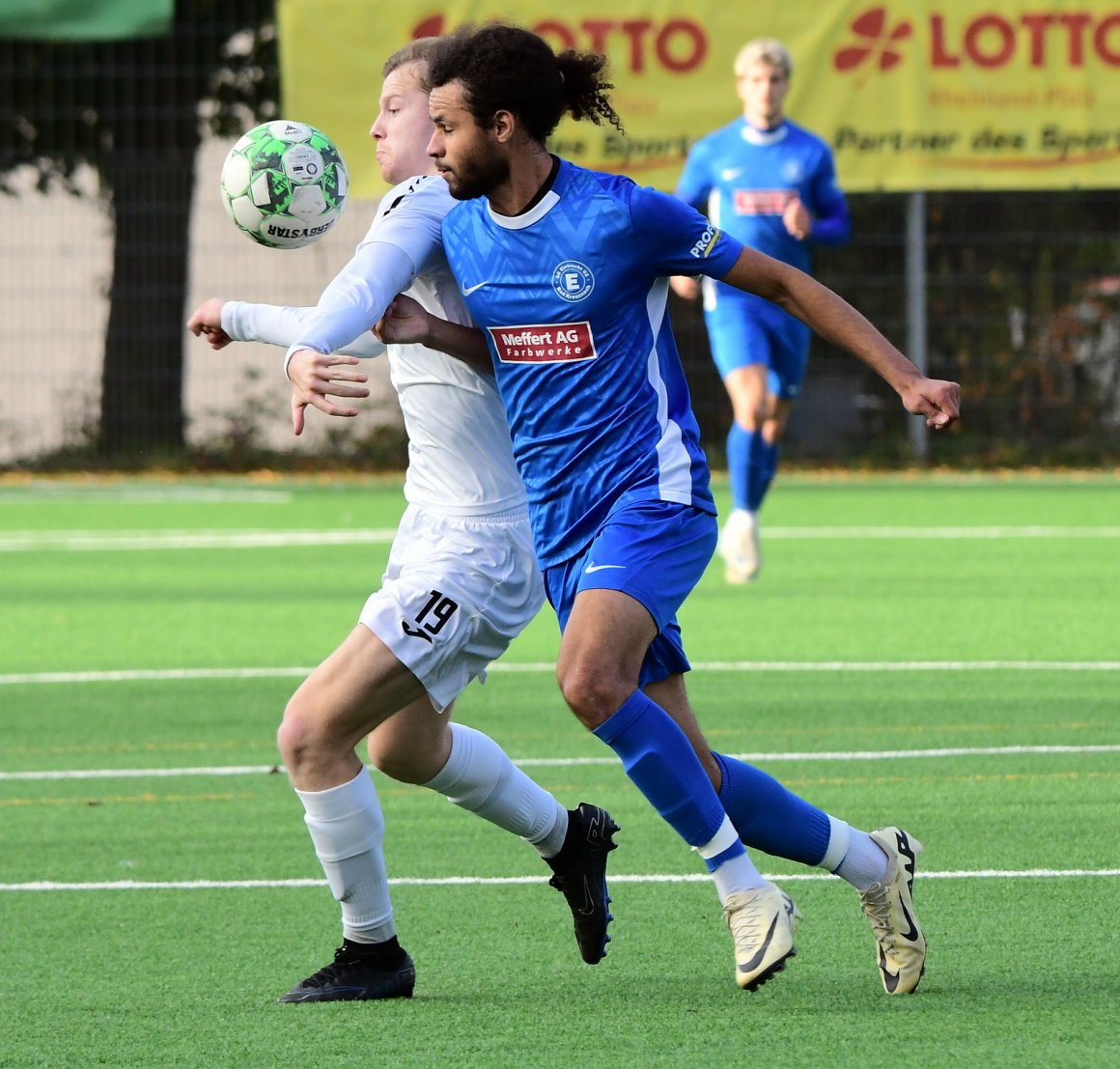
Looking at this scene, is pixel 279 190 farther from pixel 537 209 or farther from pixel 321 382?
pixel 321 382

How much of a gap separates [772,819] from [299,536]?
1070 centimetres

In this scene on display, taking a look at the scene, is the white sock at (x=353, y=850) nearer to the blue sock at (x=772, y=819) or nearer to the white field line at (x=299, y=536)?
the blue sock at (x=772, y=819)

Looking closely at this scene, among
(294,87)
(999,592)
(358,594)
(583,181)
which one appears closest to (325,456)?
(294,87)

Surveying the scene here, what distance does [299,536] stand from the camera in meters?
15.2

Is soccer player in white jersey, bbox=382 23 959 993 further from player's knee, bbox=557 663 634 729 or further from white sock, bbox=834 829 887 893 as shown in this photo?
player's knee, bbox=557 663 634 729

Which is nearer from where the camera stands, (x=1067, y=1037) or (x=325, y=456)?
(x=1067, y=1037)

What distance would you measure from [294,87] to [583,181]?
1413cm

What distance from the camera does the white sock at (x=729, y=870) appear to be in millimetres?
4527

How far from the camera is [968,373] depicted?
1902 centimetres

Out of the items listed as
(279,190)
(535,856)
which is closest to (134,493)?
(535,856)

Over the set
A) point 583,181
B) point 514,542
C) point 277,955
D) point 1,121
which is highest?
point 1,121

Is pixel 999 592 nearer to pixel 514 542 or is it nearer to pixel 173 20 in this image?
pixel 514 542

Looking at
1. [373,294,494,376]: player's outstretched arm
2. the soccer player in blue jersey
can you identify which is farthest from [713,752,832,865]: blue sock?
the soccer player in blue jersey

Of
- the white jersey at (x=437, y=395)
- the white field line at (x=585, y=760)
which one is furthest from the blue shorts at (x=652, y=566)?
the white field line at (x=585, y=760)
